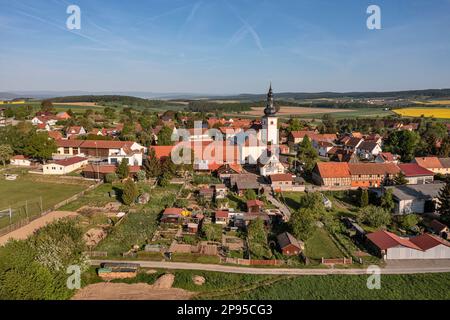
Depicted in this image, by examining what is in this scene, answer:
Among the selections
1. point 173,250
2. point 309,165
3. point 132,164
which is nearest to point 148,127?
point 132,164

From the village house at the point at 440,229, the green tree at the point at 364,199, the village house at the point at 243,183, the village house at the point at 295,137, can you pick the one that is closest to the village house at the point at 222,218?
the village house at the point at 243,183

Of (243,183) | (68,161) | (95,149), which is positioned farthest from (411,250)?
(95,149)

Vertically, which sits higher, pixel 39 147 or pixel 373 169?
pixel 39 147

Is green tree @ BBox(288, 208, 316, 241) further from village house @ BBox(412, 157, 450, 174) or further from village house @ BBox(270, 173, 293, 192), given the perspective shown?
village house @ BBox(412, 157, 450, 174)

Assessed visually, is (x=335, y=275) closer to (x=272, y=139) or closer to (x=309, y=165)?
(x=309, y=165)

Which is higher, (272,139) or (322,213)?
(272,139)

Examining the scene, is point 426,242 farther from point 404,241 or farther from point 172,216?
point 172,216

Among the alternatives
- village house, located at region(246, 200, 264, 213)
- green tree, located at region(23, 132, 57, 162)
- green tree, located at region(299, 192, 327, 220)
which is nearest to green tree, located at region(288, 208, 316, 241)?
green tree, located at region(299, 192, 327, 220)
